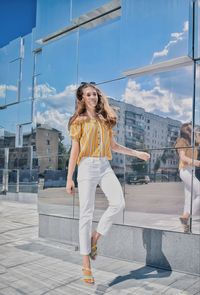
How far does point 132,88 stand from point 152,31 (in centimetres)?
66

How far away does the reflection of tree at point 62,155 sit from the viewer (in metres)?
4.60

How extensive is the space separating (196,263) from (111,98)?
210 cm

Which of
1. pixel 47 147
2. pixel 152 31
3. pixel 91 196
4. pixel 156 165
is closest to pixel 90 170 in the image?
pixel 91 196

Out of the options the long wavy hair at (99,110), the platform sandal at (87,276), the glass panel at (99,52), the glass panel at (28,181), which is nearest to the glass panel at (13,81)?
the glass panel at (28,181)

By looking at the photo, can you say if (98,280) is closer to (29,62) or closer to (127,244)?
(127,244)

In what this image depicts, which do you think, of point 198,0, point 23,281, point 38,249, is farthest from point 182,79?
point 38,249

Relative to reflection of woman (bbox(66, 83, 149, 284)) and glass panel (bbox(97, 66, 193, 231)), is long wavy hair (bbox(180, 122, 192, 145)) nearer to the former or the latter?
glass panel (bbox(97, 66, 193, 231))

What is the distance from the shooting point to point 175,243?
335cm

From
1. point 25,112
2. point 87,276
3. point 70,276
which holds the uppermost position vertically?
point 25,112

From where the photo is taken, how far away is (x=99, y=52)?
407 centimetres

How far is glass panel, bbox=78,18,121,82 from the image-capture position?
3881 millimetres

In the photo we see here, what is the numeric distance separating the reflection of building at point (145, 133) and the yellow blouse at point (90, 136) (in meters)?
0.76

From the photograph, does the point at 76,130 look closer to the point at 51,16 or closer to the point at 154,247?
the point at 154,247

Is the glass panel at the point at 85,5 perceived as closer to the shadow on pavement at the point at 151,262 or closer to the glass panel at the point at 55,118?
the glass panel at the point at 55,118
